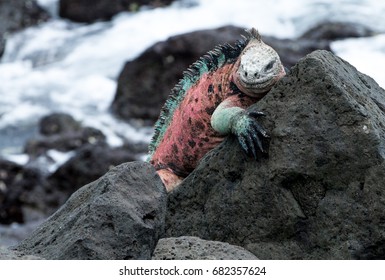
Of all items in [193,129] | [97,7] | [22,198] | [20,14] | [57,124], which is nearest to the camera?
[193,129]

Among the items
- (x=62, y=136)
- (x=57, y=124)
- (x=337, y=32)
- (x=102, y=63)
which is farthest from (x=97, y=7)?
(x=62, y=136)

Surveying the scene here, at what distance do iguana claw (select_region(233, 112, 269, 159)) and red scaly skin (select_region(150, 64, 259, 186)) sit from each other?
55 centimetres

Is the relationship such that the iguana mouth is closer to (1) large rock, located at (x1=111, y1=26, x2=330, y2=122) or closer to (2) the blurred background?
(2) the blurred background

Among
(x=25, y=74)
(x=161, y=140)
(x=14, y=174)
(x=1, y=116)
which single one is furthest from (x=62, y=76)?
(x=161, y=140)

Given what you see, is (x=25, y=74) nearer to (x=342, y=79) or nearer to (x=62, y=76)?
(x=62, y=76)

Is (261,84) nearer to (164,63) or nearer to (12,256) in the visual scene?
(12,256)

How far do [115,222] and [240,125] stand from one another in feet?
3.44

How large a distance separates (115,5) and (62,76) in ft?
8.03

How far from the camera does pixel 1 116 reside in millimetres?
16828

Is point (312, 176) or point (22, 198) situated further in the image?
point (22, 198)

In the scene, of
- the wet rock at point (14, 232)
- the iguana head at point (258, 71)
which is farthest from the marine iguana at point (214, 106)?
the wet rock at point (14, 232)

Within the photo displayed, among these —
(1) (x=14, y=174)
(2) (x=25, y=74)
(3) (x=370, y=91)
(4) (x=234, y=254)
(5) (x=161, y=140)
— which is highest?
(3) (x=370, y=91)

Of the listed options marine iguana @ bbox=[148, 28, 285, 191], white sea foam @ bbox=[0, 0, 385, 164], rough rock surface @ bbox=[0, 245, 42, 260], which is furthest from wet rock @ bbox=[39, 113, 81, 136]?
rough rock surface @ bbox=[0, 245, 42, 260]

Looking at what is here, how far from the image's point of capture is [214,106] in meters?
5.83
